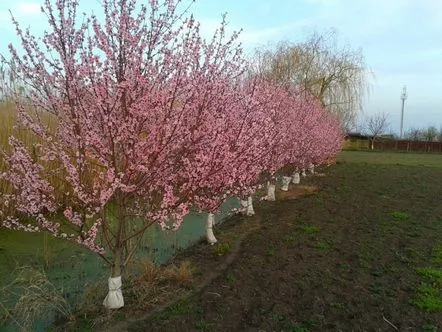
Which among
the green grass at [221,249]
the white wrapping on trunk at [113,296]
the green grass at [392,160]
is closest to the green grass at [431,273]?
the green grass at [221,249]

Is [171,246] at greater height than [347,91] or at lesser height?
lesser

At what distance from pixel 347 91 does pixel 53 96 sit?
2382cm

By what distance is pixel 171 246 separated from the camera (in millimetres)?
7473

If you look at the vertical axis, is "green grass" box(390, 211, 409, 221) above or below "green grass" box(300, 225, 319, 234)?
above

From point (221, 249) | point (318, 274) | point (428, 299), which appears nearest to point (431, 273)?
point (428, 299)

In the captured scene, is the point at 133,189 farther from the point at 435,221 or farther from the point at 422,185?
the point at 422,185

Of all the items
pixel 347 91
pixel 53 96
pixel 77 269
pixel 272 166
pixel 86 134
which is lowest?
pixel 77 269

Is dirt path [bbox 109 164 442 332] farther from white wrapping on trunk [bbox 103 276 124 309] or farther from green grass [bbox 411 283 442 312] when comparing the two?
white wrapping on trunk [bbox 103 276 124 309]

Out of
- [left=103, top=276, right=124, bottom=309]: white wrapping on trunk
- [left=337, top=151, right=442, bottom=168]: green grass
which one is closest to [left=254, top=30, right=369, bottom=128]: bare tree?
[left=337, top=151, right=442, bottom=168]: green grass

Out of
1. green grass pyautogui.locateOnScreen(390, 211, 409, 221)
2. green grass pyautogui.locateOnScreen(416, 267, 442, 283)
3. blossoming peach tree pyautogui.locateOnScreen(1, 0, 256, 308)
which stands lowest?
green grass pyautogui.locateOnScreen(416, 267, 442, 283)

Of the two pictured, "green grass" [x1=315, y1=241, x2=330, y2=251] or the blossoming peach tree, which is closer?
the blossoming peach tree

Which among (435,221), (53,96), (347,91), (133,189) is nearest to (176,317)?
(133,189)

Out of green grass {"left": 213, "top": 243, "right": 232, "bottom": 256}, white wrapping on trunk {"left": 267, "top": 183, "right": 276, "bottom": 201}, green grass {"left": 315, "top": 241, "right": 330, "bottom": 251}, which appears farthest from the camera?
white wrapping on trunk {"left": 267, "top": 183, "right": 276, "bottom": 201}

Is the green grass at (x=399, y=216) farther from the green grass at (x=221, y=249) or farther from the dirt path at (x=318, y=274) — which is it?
the green grass at (x=221, y=249)
